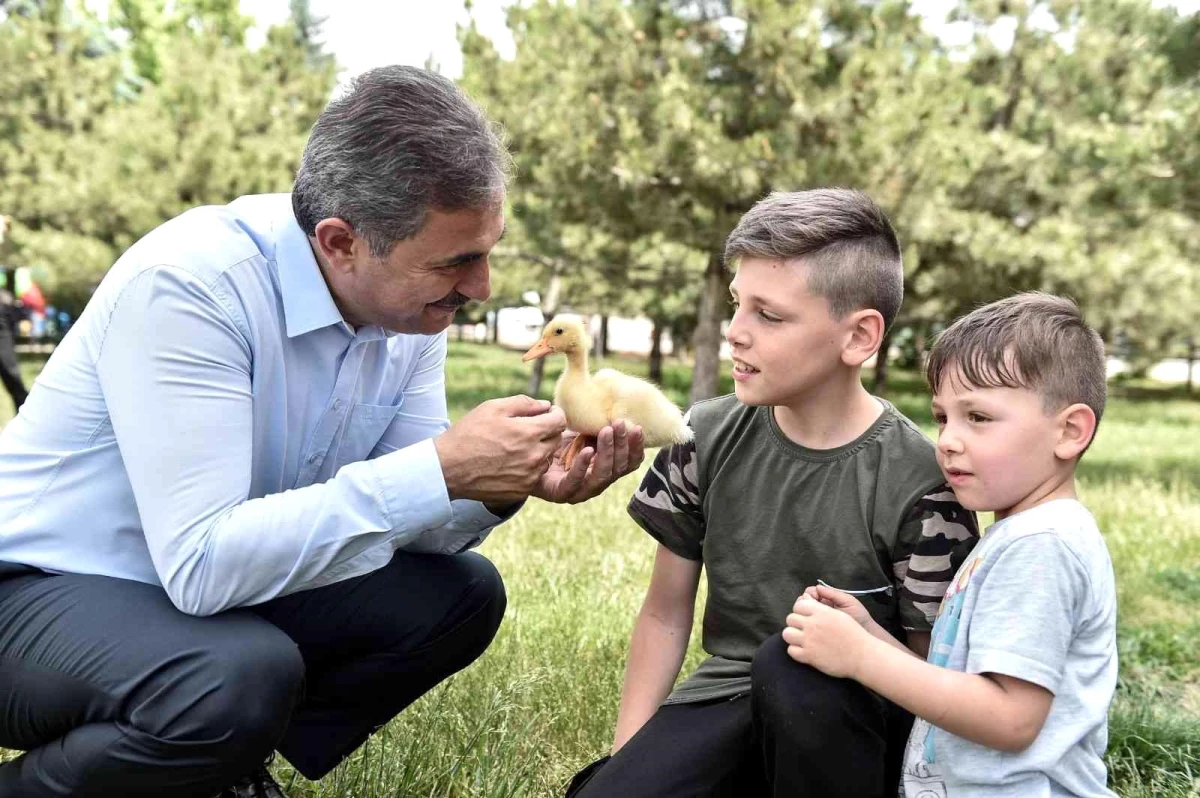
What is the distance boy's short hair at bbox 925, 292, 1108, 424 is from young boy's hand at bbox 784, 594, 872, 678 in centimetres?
48

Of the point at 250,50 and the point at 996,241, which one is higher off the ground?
the point at 250,50

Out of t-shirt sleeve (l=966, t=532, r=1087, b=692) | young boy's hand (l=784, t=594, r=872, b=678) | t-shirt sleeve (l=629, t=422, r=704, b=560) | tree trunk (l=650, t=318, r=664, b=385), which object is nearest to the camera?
t-shirt sleeve (l=966, t=532, r=1087, b=692)

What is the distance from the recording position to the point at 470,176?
7.62 feet

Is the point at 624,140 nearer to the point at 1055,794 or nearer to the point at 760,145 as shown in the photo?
the point at 760,145

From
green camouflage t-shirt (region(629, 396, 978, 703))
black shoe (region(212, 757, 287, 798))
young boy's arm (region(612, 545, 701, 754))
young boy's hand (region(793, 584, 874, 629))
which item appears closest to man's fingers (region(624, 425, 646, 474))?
green camouflage t-shirt (region(629, 396, 978, 703))

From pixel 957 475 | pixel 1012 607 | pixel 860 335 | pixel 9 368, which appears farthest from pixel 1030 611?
pixel 9 368

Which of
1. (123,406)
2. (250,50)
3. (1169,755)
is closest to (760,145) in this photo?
(1169,755)

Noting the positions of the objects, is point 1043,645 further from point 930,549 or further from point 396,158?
point 396,158

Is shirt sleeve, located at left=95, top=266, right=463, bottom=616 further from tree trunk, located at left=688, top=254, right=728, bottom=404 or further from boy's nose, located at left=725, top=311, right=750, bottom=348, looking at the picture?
tree trunk, located at left=688, top=254, right=728, bottom=404

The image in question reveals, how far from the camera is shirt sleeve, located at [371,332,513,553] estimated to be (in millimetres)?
2746

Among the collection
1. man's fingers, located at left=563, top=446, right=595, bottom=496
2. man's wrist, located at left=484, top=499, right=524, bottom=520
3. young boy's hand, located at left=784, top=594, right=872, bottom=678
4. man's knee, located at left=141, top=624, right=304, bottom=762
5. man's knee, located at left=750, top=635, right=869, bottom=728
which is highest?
man's fingers, located at left=563, top=446, right=595, bottom=496

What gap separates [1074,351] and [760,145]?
26.9 feet

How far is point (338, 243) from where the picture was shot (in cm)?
239

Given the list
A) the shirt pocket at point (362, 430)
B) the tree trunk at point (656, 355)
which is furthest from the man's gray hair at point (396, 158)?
the tree trunk at point (656, 355)
